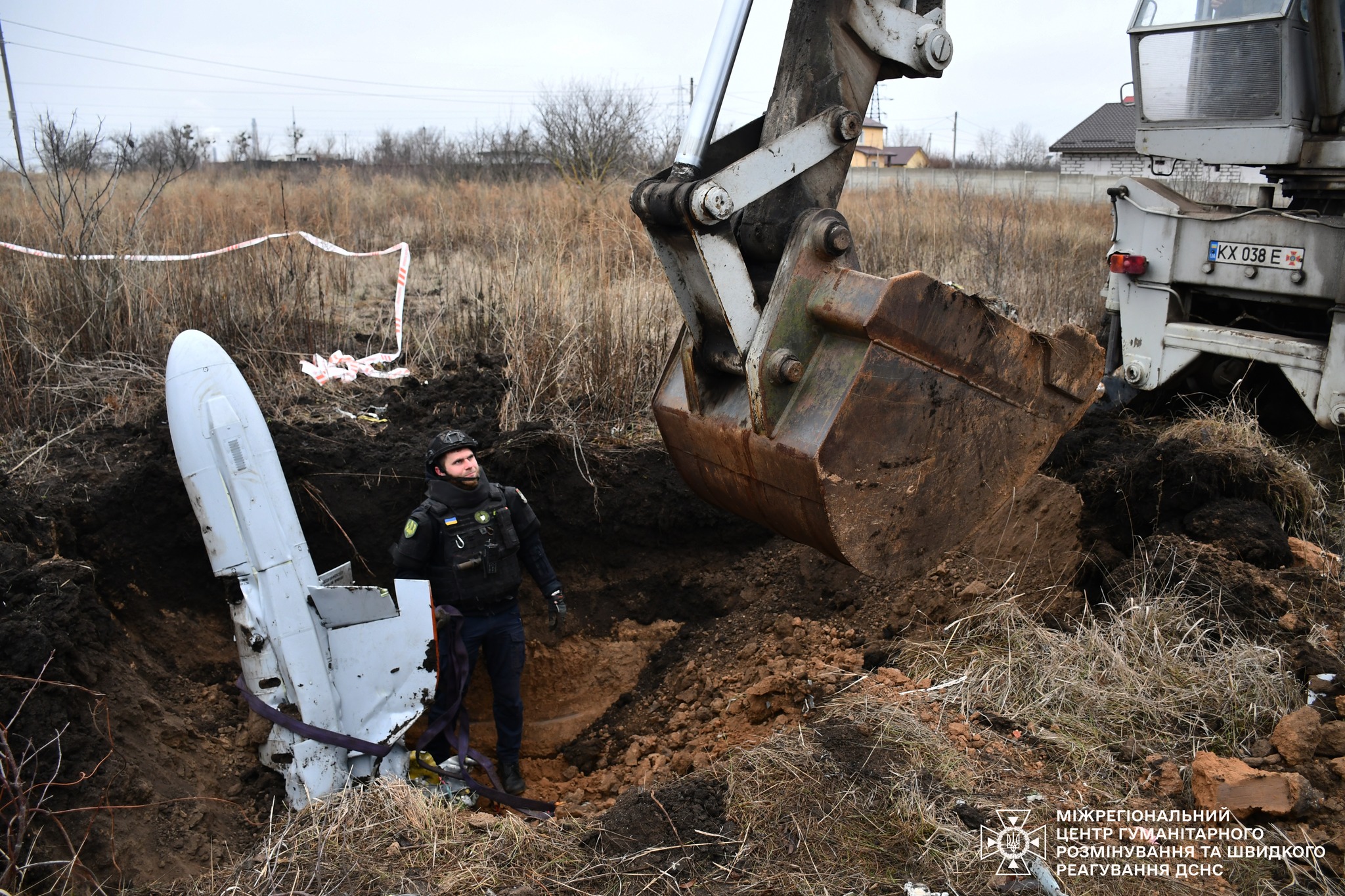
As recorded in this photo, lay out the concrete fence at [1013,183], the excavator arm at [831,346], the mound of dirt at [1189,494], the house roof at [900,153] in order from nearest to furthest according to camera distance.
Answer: the excavator arm at [831,346] → the mound of dirt at [1189,494] → the concrete fence at [1013,183] → the house roof at [900,153]

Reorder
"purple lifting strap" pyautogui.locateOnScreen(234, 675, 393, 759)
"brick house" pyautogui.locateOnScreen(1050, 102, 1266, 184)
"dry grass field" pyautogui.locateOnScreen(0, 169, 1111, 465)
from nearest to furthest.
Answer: "purple lifting strap" pyautogui.locateOnScreen(234, 675, 393, 759)
"dry grass field" pyautogui.locateOnScreen(0, 169, 1111, 465)
"brick house" pyautogui.locateOnScreen(1050, 102, 1266, 184)

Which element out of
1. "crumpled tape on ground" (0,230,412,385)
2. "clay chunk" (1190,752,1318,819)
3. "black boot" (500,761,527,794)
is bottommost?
"black boot" (500,761,527,794)

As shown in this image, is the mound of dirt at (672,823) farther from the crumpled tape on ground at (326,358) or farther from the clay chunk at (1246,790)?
the crumpled tape on ground at (326,358)

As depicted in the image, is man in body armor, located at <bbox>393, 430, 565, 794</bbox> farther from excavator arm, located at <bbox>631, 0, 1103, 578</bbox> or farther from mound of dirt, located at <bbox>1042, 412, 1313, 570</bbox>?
mound of dirt, located at <bbox>1042, 412, 1313, 570</bbox>

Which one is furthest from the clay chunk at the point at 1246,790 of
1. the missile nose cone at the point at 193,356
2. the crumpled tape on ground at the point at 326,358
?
the crumpled tape on ground at the point at 326,358

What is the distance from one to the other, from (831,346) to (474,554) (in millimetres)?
2413

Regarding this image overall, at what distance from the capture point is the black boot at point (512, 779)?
4.76m

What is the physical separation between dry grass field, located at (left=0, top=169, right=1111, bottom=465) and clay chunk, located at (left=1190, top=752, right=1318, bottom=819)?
4030 millimetres

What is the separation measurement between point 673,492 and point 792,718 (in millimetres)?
1901

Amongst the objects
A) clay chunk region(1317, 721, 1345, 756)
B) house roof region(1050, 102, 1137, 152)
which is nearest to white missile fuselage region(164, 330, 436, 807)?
clay chunk region(1317, 721, 1345, 756)

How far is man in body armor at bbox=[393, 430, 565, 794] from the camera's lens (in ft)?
15.1

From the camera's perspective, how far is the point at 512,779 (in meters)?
4.79

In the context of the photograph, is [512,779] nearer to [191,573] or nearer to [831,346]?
[191,573]

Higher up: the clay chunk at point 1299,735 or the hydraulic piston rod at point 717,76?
the hydraulic piston rod at point 717,76
